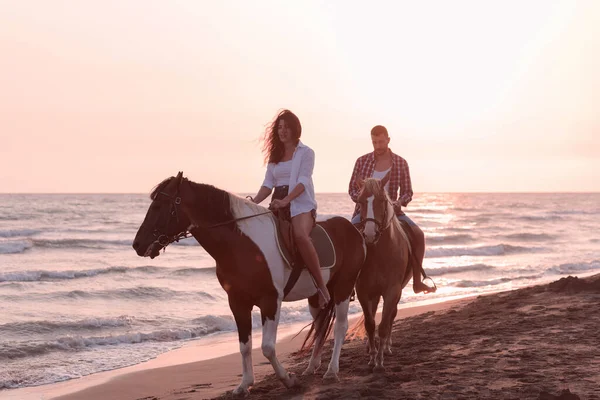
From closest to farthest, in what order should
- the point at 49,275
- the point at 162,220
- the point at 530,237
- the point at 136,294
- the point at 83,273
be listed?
1. the point at 162,220
2. the point at 136,294
3. the point at 49,275
4. the point at 83,273
5. the point at 530,237

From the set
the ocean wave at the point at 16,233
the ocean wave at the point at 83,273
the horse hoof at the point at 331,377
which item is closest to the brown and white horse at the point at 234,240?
the horse hoof at the point at 331,377

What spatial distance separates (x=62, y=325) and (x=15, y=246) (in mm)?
19547

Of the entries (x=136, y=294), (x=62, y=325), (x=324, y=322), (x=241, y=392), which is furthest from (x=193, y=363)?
(x=136, y=294)

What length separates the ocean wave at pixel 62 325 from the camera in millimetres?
11727

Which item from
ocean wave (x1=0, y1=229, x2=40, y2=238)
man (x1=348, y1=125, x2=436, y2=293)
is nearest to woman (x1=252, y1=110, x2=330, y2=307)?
man (x1=348, y1=125, x2=436, y2=293)

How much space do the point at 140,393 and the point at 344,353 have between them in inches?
99.7

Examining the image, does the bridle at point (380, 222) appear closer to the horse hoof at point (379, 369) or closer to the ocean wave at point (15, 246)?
the horse hoof at point (379, 369)

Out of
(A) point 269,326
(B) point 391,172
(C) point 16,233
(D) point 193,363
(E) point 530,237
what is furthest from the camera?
(E) point 530,237

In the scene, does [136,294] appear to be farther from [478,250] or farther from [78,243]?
[478,250]

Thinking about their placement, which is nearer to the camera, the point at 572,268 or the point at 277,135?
the point at 277,135

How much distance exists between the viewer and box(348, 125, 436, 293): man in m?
7.54

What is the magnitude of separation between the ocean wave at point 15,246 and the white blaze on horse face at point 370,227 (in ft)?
84.4

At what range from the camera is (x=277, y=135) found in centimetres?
620

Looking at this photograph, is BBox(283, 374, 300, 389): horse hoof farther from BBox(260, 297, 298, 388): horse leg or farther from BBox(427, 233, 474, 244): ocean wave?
BBox(427, 233, 474, 244): ocean wave
